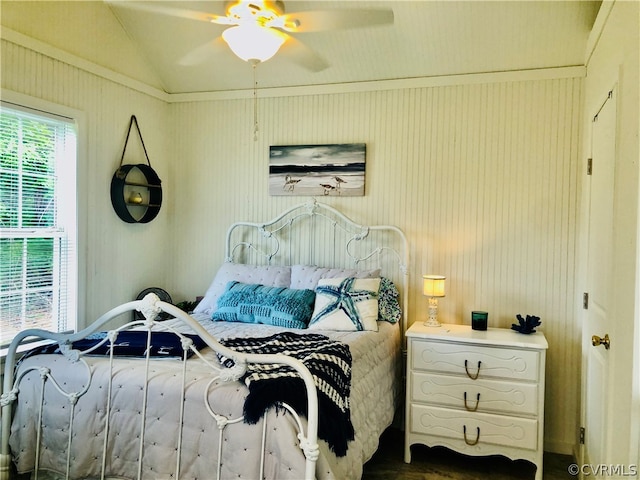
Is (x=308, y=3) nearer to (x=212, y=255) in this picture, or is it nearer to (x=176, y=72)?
(x=176, y=72)

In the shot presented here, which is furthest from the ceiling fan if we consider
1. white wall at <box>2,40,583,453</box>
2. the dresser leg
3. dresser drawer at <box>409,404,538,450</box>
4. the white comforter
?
the dresser leg

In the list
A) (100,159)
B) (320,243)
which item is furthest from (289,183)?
(100,159)

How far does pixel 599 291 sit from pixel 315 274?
1.78 m

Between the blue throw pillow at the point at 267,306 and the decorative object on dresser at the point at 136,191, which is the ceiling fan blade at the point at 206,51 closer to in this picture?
the decorative object on dresser at the point at 136,191

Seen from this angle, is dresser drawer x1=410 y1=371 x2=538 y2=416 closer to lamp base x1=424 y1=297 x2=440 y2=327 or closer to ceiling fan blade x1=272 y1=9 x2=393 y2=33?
lamp base x1=424 y1=297 x2=440 y2=327

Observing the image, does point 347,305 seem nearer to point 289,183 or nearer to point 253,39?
point 289,183

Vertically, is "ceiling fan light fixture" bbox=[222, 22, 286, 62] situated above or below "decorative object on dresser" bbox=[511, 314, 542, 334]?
above

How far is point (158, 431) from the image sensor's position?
6.56ft

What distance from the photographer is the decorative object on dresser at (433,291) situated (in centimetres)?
326

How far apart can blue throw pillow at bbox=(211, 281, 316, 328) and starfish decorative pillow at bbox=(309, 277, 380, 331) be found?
78mm

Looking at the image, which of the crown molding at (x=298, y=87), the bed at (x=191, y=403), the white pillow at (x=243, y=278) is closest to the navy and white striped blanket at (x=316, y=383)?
the bed at (x=191, y=403)

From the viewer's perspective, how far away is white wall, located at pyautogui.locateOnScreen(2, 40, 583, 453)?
10.7ft

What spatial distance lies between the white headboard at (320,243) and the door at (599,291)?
1181mm

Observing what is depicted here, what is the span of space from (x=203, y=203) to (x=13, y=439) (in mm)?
2321
